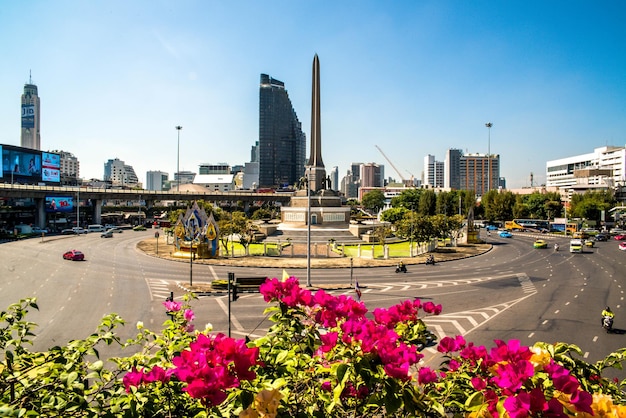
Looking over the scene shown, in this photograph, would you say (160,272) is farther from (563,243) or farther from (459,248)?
(563,243)

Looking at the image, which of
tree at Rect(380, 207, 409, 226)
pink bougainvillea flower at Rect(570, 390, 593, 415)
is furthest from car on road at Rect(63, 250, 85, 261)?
tree at Rect(380, 207, 409, 226)

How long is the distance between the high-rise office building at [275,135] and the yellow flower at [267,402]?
548 ft

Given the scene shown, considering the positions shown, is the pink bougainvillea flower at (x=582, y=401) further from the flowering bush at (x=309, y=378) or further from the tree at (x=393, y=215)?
the tree at (x=393, y=215)

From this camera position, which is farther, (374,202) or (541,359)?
(374,202)

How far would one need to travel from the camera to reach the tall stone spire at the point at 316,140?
206ft

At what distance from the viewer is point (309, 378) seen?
413cm

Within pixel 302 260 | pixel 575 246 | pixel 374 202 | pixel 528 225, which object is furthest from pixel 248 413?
pixel 374 202

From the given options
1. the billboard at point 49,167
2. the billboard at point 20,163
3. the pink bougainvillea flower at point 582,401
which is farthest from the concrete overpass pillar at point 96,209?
the pink bougainvillea flower at point 582,401

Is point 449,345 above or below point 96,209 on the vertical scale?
below

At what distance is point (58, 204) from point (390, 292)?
6808 centimetres

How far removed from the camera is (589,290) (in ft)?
88.0

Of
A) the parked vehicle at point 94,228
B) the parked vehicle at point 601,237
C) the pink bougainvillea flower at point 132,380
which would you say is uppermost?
the pink bougainvillea flower at point 132,380

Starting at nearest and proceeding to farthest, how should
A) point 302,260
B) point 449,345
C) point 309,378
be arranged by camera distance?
point 309,378, point 449,345, point 302,260

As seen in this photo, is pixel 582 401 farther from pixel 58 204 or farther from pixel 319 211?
pixel 58 204
